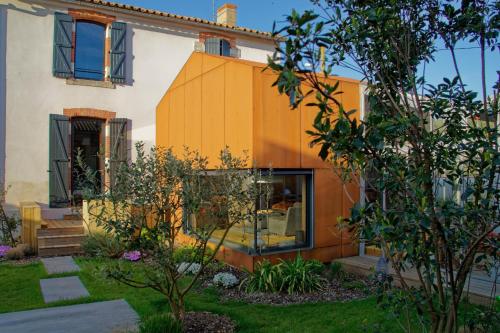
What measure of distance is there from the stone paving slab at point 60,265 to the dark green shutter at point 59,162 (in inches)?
110

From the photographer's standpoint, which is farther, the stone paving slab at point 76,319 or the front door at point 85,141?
the front door at point 85,141

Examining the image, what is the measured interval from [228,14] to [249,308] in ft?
41.4

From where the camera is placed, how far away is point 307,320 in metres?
5.35

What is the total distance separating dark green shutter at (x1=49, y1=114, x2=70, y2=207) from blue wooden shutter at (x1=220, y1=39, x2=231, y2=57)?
571 cm

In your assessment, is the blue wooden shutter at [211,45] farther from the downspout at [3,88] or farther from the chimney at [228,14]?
the downspout at [3,88]

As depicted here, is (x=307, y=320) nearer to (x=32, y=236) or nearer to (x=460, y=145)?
(x=460, y=145)

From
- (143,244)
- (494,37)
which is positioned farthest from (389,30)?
(143,244)

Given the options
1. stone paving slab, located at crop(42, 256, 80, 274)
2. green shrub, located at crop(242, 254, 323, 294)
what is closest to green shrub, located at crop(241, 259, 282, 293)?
green shrub, located at crop(242, 254, 323, 294)

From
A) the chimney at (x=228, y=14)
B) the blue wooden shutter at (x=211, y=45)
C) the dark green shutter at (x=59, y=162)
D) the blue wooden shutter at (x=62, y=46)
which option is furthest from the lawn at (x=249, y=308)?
the chimney at (x=228, y=14)

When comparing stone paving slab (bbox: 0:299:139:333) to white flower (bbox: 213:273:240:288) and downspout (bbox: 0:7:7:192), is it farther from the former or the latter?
downspout (bbox: 0:7:7:192)

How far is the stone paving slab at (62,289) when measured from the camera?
6.59m

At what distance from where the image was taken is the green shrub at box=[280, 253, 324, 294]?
21.9 feet

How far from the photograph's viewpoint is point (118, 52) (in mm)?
12984

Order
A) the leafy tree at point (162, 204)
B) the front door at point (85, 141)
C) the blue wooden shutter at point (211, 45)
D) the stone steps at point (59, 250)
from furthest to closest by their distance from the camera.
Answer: the blue wooden shutter at point (211, 45) → the front door at point (85, 141) → the stone steps at point (59, 250) → the leafy tree at point (162, 204)
